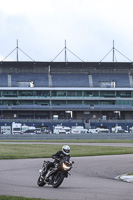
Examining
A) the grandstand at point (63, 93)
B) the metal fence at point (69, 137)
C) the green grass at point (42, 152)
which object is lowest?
the green grass at point (42, 152)

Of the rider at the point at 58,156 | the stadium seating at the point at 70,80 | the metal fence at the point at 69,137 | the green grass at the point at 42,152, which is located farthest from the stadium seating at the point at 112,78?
the rider at the point at 58,156

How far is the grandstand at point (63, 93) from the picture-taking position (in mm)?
109938

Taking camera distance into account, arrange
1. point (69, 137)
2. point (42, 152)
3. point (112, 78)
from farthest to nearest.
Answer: point (112, 78) < point (69, 137) < point (42, 152)

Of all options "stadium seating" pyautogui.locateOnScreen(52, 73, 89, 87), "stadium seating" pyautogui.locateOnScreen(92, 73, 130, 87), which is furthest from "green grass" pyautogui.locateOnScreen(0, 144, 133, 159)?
"stadium seating" pyautogui.locateOnScreen(92, 73, 130, 87)

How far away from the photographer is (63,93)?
365 ft

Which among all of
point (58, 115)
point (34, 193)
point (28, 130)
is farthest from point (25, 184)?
point (58, 115)

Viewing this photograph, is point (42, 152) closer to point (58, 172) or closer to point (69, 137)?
point (58, 172)

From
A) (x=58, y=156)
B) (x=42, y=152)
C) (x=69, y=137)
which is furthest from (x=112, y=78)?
(x=58, y=156)

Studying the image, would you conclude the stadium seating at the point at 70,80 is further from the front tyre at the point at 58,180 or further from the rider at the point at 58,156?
the front tyre at the point at 58,180

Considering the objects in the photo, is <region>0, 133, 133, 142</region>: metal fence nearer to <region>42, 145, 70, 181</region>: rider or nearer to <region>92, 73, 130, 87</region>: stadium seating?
<region>92, 73, 130, 87</region>: stadium seating

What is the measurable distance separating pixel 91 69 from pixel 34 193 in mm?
104343

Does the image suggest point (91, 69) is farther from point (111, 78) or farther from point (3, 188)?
point (3, 188)

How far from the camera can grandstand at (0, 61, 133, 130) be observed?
4328 inches

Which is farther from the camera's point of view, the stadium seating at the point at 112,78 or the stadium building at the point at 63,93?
the stadium seating at the point at 112,78
